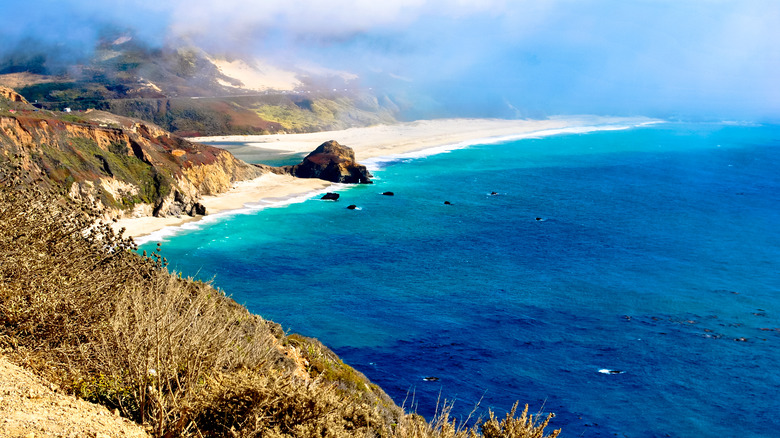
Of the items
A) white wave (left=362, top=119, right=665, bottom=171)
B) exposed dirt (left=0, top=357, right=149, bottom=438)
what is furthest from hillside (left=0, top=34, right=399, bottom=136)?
exposed dirt (left=0, top=357, right=149, bottom=438)

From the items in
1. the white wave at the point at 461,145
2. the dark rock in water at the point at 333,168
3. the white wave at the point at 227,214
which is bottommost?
the white wave at the point at 227,214

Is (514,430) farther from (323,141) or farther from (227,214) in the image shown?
(323,141)

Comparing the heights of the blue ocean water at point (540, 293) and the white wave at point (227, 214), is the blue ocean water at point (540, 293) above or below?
below

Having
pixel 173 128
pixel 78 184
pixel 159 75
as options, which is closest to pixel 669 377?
pixel 78 184

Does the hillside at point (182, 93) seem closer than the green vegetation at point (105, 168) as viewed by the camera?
No

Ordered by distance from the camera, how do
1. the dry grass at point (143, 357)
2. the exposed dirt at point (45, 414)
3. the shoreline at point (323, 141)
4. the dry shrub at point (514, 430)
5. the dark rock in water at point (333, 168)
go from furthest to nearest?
the dark rock in water at point (333, 168) < the shoreline at point (323, 141) < the dry shrub at point (514, 430) < the dry grass at point (143, 357) < the exposed dirt at point (45, 414)

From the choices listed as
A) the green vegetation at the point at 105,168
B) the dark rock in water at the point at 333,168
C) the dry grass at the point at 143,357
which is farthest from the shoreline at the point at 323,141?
the dry grass at the point at 143,357

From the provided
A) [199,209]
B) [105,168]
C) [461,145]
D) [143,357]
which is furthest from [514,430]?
[461,145]

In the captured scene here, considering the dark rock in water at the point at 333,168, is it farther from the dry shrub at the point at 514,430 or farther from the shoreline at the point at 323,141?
the dry shrub at the point at 514,430
